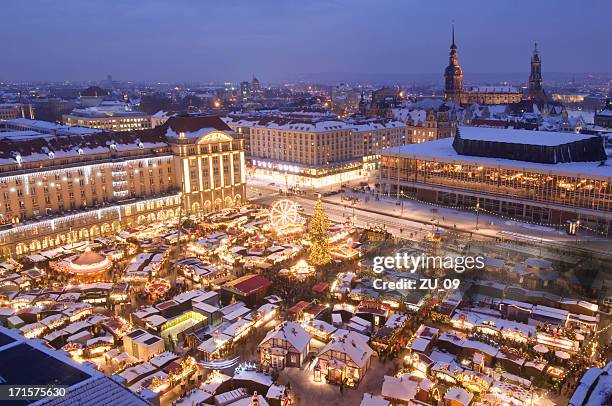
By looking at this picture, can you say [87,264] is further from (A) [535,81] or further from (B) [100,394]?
(A) [535,81]

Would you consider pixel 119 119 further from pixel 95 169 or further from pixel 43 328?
pixel 43 328

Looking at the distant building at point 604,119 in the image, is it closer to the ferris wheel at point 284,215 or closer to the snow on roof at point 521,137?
the snow on roof at point 521,137

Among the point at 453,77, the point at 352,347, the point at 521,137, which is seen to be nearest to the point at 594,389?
the point at 352,347

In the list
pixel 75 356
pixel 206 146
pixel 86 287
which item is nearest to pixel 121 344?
pixel 75 356

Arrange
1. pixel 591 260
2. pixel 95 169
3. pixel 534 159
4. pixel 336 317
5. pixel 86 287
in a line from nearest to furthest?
pixel 336 317 < pixel 86 287 < pixel 591 260 < pixel 95 169 < pixel 534 159

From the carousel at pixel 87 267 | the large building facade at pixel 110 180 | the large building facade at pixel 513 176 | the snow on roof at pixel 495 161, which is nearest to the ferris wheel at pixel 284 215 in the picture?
the large building facade at pixel 110 180
